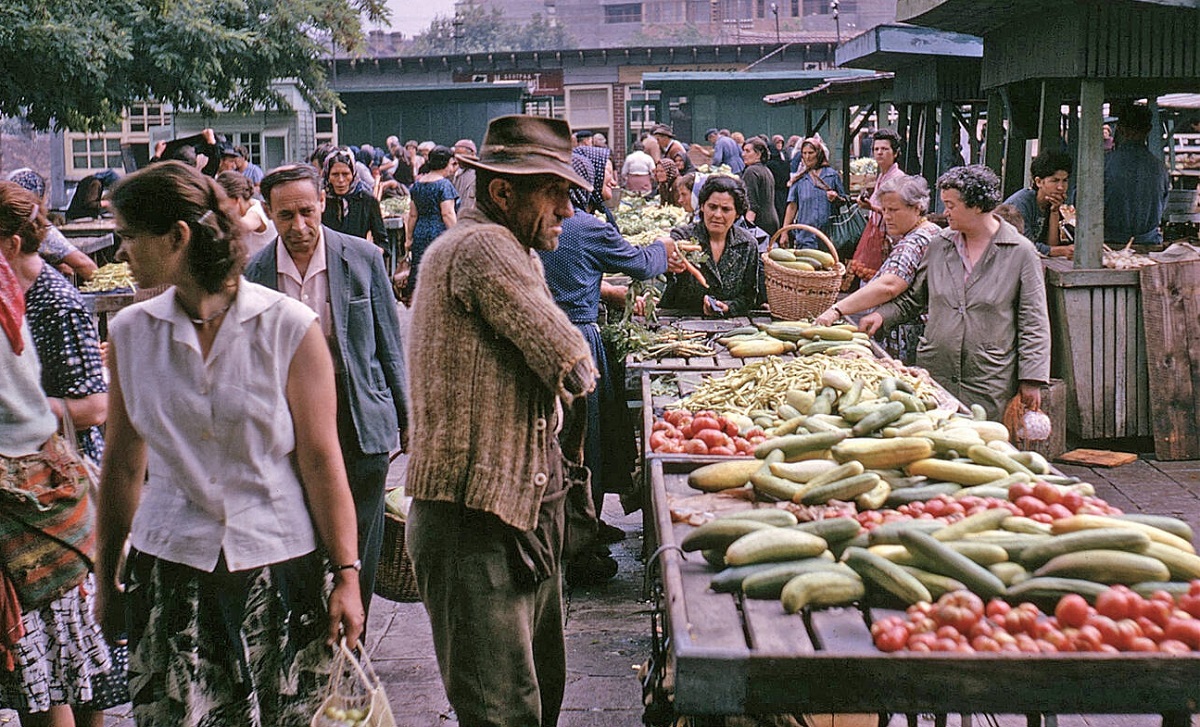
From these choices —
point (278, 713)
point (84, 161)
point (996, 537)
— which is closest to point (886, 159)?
point (996, 537)

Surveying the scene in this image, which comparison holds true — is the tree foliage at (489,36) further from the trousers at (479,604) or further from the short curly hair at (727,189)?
the trousers at (479,604)

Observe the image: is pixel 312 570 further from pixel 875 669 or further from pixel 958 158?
pixel 958 158

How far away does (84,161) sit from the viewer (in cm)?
3022

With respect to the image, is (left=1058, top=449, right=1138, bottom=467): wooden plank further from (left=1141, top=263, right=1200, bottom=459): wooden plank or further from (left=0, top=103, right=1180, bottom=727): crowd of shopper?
(left=0, top=103, right=1180, bottom=727): crowd of shopper

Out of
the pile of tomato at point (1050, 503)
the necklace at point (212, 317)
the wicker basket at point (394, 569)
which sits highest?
the necklace at point (212, 317)

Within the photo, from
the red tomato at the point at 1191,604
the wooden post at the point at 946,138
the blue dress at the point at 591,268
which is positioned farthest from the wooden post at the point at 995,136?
the red tomato at the point at 1191,604

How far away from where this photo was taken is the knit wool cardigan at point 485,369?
9.70 ft

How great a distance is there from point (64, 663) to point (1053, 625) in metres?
2.73

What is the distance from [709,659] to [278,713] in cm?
117

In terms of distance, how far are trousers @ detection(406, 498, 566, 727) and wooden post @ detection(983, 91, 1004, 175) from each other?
9.60 m

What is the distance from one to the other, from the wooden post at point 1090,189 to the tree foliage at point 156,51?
39.5 ft

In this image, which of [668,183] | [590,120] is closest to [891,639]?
[668,183]

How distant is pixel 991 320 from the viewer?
20.2 ft

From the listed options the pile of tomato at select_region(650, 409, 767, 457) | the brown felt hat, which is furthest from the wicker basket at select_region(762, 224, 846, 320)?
the brown felt hat
